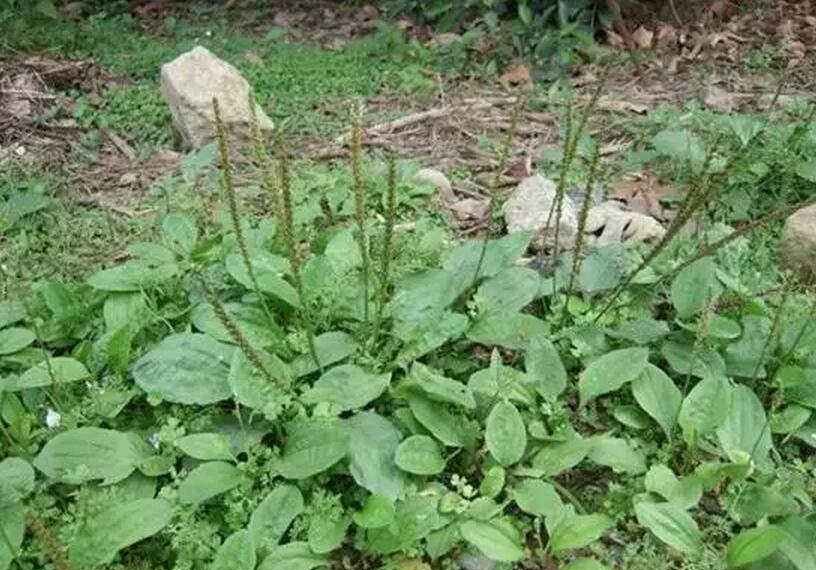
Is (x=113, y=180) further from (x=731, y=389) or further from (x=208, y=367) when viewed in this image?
(x=731, y=389)

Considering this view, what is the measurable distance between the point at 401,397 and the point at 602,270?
2.89 ft

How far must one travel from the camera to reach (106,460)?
8.21 feet

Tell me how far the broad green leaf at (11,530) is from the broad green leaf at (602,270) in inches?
72.8

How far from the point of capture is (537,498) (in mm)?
2457

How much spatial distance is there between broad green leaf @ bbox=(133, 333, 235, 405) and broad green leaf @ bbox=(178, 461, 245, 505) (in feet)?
0.74

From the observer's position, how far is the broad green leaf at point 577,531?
2.32 meters

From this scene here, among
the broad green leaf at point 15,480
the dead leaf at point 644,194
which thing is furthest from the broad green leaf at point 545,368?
the broad green leaf at point 15,480

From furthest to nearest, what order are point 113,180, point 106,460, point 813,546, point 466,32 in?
point 466,32, point 113,180, point 106,460, point 813,546

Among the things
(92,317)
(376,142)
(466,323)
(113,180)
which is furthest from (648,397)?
(113,180)

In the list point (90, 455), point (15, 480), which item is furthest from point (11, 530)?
point (90, 455)

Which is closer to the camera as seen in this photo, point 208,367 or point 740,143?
point 208,367

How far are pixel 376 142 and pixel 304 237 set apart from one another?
113cm

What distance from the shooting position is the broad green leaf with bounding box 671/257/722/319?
2.94 meters

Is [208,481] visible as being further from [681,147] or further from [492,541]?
[681,147]
